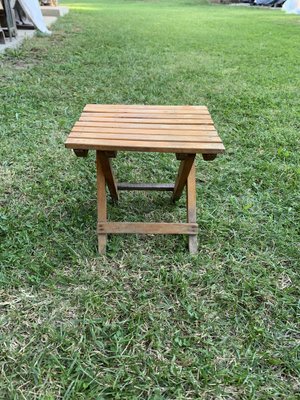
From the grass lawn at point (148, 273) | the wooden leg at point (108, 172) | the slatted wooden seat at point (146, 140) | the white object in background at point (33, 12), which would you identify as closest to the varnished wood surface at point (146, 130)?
the slatted wooden seat at point (146, 140)

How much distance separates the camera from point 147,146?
4.86ft

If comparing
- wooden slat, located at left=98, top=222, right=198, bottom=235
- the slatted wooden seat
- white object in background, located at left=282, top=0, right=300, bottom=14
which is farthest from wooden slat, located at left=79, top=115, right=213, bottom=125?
white object in background, located at left=282, top=0, right=300, bottom=14

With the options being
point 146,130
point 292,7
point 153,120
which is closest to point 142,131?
point 146,130

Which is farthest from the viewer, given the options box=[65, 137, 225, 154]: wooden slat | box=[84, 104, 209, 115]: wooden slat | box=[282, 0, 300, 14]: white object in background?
box=[282, 0, 300, 14]: white object in background

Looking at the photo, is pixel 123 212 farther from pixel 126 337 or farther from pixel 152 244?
pixel 126 337

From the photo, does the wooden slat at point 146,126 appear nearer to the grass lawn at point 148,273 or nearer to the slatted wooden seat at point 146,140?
the slatted wooden seat at point 146,140

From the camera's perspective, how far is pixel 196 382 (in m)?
1.19

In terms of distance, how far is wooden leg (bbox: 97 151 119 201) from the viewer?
1.64 meters

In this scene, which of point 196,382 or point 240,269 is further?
point 240,269

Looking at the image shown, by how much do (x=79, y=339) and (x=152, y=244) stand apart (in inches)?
24.5

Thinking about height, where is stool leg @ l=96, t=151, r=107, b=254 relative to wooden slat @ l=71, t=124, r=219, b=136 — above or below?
below

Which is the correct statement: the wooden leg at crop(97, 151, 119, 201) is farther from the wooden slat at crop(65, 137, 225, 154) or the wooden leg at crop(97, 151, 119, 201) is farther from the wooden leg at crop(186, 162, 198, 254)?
the wooden leg at crop(186, 162, 198, 254)

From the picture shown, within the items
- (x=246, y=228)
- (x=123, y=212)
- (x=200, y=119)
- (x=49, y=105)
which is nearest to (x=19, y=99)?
(x=49, y=105)

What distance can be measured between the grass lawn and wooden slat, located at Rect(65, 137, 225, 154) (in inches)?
20.2
